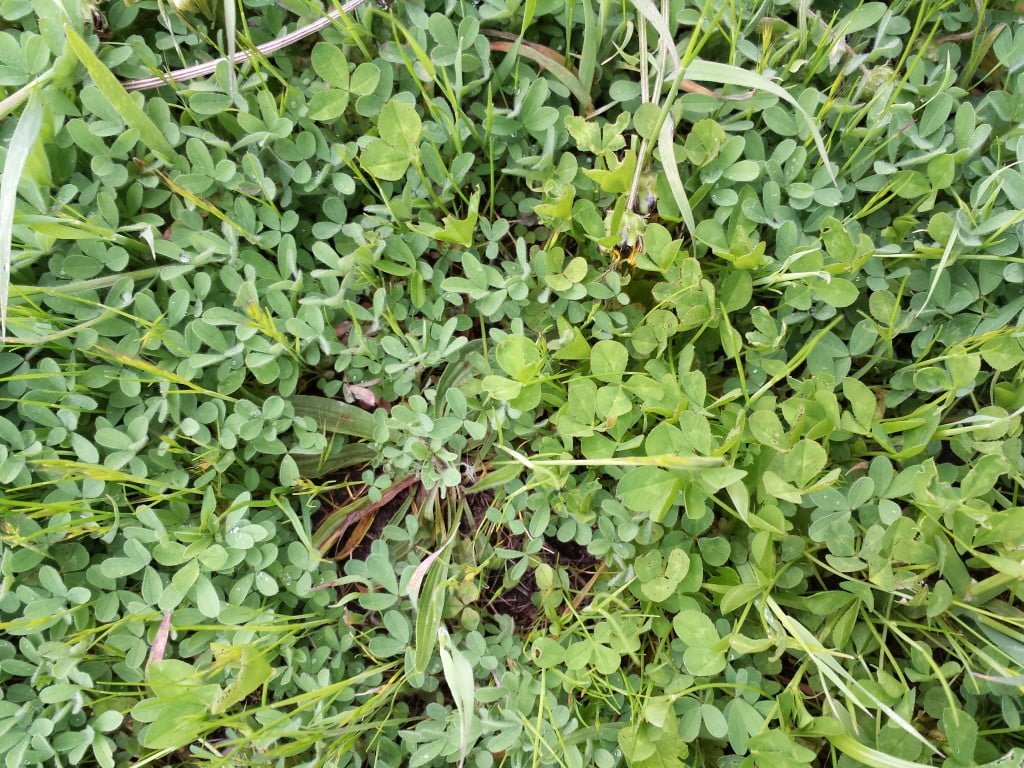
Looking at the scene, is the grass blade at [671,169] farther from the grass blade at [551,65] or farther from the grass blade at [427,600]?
the grass blade at [427,600]

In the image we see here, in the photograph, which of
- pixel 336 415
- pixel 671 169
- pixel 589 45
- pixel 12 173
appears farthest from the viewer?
pixel 336 415

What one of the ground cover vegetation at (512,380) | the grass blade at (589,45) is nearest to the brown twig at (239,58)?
the ground cover vegetation at (512,380)

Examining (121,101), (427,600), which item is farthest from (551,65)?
(427,600)

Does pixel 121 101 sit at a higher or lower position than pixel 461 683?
higher

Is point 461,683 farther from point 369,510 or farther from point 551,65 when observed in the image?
point 551,65


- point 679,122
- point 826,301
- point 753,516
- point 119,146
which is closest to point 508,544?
point 753,516

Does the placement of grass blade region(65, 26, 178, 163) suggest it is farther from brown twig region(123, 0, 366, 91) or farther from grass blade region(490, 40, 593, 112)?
grass blade region(490, 40, 593, 112)

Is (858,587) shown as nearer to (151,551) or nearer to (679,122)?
(679,122)
